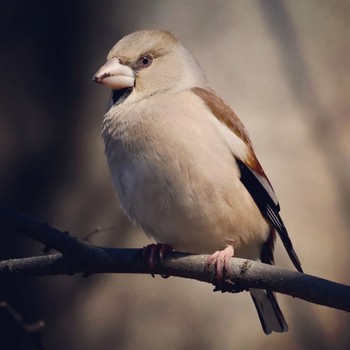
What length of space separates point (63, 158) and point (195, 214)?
1.89 metres

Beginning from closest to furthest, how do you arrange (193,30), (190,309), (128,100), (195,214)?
(195,214)
(128,100)
(190,309)
(193,30)

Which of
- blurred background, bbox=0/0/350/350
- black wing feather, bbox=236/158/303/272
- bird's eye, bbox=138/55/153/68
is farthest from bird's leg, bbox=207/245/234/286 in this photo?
blurred background, bbox=0/0/350/350

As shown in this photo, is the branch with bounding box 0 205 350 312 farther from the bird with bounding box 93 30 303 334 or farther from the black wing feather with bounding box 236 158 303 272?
the black wing feather with bounding box 236 158 303 272

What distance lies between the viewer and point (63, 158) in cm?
596

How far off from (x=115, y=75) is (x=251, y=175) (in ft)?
2.61

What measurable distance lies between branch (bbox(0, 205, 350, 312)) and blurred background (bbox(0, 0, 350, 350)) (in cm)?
159

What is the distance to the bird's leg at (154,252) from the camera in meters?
4.02

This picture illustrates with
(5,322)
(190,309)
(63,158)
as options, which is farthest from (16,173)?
(190,309)

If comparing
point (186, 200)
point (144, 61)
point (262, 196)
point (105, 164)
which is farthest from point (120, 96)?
point (105, 164)

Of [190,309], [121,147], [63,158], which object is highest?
[121,147]

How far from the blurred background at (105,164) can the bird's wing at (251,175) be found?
1029 millimetres

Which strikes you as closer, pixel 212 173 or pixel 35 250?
pixel 212 173

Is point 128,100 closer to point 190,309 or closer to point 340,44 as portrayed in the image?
point 190,309

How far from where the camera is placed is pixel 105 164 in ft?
19.4
